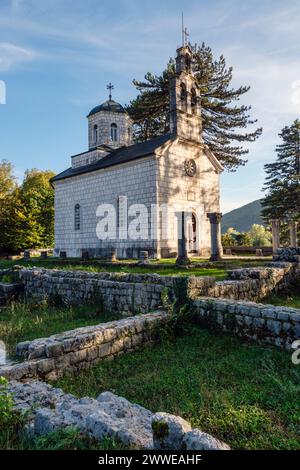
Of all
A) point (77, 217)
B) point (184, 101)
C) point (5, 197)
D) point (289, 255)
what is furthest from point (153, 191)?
point (5, 197)

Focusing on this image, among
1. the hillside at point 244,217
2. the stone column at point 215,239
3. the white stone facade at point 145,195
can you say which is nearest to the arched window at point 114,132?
the white stone facade at point 145,195

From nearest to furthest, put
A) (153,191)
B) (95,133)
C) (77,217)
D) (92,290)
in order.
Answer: (92,290), (153,191), (77,217), (95,133)

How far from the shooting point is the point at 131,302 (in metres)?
8.09

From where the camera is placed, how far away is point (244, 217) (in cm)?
11838

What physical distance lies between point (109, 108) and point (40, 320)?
23.6 m

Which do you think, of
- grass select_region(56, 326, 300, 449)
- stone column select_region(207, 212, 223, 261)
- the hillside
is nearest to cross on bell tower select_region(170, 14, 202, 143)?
stone column select_region(207, 212, 223, 261)

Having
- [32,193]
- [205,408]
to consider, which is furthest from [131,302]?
[32,193]

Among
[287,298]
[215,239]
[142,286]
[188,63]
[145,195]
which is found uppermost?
[188,63]

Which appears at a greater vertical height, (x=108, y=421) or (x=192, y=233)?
(x=192, y=233)

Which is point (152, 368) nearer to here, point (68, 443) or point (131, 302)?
Answer: point (68, 443)

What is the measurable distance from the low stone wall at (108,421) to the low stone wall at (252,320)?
9.91 ft

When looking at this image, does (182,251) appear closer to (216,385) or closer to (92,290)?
(92,290)

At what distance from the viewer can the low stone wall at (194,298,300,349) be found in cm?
514

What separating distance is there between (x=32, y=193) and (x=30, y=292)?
29305 mm
